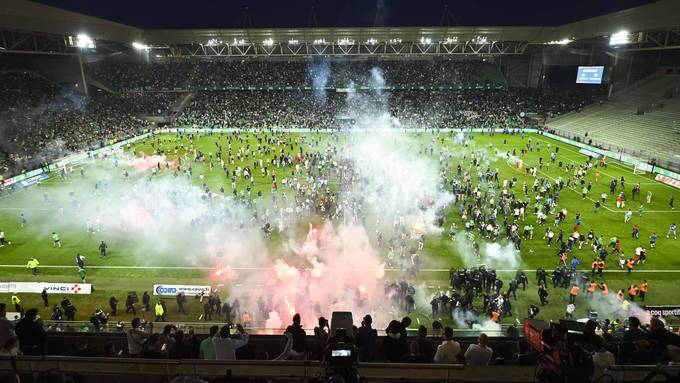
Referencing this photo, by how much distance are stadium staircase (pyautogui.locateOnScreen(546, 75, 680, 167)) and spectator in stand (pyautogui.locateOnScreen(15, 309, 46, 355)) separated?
40336 mm

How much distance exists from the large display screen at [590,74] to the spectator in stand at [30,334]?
61.6m

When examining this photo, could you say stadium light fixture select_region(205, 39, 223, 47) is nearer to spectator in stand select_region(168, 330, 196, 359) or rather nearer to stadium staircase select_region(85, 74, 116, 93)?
stadium staircase select_region(85, 74, 116, 93)

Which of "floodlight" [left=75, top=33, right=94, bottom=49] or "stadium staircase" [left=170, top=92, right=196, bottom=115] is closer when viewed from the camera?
"floodlight" [left=75, top=33, right=94, bottom=49]

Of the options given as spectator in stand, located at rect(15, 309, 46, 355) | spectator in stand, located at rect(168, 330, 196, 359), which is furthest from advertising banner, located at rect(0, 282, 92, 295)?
spectator in stand, located at rect(168, 330, 196, 359)

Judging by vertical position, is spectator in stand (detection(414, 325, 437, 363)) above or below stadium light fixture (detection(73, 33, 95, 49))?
below

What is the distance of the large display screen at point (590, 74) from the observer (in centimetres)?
5253

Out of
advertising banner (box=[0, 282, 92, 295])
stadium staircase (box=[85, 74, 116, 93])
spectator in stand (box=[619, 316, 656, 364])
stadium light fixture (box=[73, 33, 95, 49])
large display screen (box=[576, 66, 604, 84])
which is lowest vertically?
advertising banner (box=[0, 282, 92, 295])

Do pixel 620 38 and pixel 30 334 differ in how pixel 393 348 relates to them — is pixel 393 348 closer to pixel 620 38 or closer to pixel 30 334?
pixel 30 334

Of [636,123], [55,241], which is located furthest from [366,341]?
[636,123]

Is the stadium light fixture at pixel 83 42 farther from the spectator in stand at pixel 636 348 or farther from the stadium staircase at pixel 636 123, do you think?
the stadium staircase at pixel 636 123

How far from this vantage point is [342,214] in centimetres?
2425

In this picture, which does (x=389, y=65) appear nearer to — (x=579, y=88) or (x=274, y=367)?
(x=579, y=88)

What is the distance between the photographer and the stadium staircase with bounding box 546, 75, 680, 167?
36812 millimetres

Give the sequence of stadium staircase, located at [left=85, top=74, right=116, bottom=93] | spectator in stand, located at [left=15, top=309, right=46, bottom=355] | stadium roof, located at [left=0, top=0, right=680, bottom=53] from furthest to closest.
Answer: stadium staircase, located at [left=85, top=74, right=116, bottom=93] < stadium roof, located at [left=0, top=0, right=680, bottom=53] < spectator in stand, located at [left=15, top=309, right=46, bottom=355]
